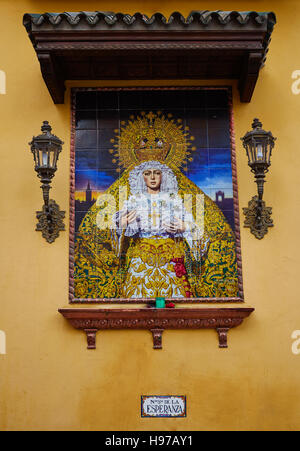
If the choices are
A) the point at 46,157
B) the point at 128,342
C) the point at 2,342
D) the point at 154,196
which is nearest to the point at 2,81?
the point at 46,157

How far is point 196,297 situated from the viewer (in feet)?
13.5

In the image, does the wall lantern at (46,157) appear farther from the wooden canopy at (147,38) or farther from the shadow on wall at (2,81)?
the shadow on wall at (2,81)

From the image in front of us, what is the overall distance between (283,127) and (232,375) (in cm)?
239

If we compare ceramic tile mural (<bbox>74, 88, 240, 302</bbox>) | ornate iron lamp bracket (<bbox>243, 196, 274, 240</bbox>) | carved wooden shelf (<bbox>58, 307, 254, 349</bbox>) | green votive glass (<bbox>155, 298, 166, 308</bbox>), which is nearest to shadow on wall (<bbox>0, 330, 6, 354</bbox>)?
carved wooden shelf (<bbox>58, 307, 254, 349</bbox>)

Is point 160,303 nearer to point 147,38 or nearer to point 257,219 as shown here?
point 257,219

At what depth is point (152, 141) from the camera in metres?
4.39

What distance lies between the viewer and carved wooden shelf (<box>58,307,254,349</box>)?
3.97 metres

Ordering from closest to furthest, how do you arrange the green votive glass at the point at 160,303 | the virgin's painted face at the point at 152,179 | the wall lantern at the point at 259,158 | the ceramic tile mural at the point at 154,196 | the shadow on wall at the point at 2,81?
the wall lantern at the point at 259,158, the green votive glass at the point at 160,303, the ceramic tile mural at the point at 154,196, the virgin's painted face at the point at 152,179, the shadow on wall at the point at 2,81

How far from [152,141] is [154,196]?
546mm

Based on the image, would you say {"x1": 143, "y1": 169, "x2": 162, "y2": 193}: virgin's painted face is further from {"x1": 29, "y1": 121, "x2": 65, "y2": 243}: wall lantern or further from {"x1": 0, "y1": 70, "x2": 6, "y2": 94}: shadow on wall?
{"x1": 0, "y1": 70, "x2": 6, "y2": 94}: shadow on wall

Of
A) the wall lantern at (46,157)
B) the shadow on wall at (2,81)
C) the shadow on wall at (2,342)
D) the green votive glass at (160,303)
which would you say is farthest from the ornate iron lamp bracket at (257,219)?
the shadow on wall at (2,81)

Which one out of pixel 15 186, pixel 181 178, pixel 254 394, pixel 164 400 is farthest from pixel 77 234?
pixel 254 394

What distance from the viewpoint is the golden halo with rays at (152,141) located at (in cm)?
435

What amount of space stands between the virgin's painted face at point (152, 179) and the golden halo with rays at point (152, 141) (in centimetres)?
12
